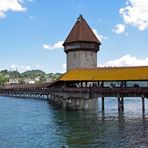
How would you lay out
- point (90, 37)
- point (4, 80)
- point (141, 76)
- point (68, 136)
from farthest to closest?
point (4, 80)
point (90, 37)
point (141, 76)
point (68, 136)

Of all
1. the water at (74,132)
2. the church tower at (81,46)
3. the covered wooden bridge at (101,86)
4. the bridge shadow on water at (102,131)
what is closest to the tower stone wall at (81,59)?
the church tower at (81,46)

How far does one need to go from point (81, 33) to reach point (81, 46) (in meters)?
1.85

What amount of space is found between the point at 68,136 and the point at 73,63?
28.9 m

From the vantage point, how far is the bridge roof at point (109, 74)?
34.6 metres

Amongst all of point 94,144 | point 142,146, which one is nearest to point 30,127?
point 94,144

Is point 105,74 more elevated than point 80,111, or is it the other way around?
point 105,74

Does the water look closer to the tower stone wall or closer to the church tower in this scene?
the tower stone wall

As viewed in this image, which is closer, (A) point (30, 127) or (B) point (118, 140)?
(B) point (118, 140)

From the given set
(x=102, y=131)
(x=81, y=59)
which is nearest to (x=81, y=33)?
(x=81, y=59)

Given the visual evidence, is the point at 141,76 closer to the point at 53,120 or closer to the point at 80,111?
the point at 80,111

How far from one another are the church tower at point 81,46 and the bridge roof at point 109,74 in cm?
1031

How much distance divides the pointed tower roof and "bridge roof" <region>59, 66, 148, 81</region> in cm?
1077

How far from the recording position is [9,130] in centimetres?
2417

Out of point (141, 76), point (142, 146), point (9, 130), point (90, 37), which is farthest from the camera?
point (90, 37)
